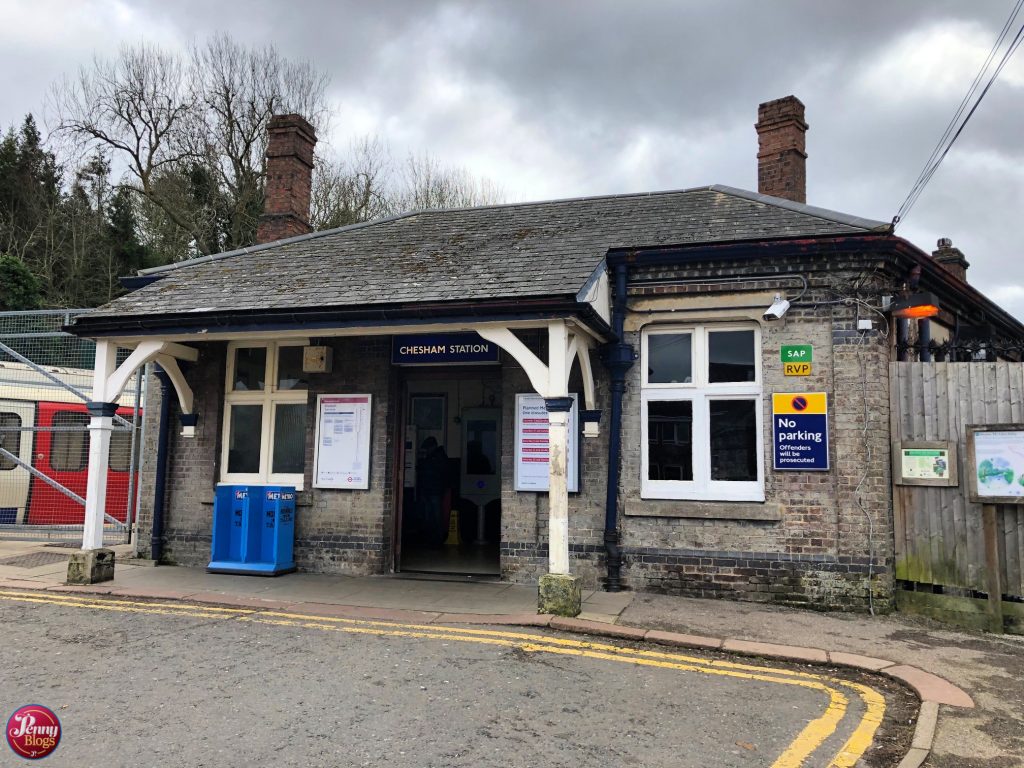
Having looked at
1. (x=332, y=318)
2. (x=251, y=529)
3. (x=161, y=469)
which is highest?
(x=332, y=318)

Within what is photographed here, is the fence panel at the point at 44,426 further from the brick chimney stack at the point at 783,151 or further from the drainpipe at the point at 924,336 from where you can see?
the drainpipe at the point at 924,336

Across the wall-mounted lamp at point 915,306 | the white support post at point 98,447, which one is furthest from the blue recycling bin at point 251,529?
the wall-mounted lamp at point 915,306

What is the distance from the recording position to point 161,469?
33.1ft

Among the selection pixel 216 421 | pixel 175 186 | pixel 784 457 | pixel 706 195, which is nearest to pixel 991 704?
pixel 784 457

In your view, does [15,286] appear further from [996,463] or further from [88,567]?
[996,463]

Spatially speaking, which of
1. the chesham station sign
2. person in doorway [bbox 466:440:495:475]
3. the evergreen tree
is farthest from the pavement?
the evergreen tree

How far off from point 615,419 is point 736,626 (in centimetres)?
261

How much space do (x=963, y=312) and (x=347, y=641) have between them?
9.82m

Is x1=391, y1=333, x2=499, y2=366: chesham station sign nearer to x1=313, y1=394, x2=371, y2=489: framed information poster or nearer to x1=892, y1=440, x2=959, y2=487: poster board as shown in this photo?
x1=313, y1=394, x2=371, y2=489: framed information poster

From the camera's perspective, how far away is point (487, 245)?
9578 mm

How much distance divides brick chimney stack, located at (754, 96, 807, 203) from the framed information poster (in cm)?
720

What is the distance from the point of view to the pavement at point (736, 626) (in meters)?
4.66

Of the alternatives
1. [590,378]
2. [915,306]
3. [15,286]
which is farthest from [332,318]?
[15,286]

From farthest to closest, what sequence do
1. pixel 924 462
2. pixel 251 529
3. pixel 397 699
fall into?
pixel 251 529 → pixel 924 462 → pixel 397 699
